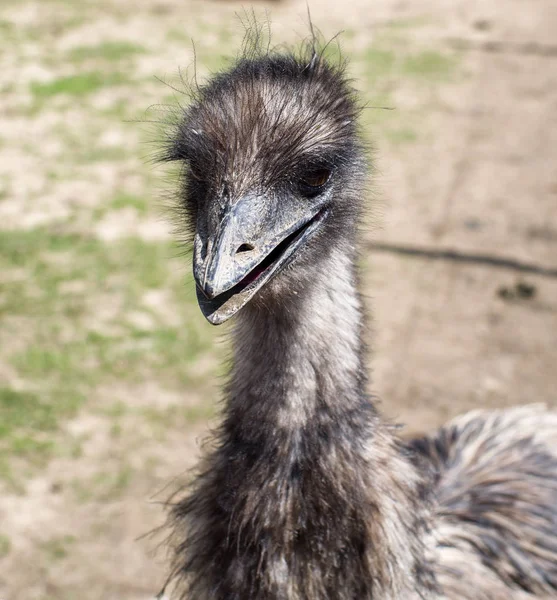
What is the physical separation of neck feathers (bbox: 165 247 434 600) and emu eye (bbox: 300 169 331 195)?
135mm

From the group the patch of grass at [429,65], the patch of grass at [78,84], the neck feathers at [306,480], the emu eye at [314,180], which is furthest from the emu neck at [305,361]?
the patch of grass at [429,65]

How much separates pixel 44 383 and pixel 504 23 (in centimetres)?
553

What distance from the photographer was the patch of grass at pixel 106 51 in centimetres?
677

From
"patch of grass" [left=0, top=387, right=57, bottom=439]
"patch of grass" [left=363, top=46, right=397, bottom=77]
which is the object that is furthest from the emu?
"patch of grass" [left=363, top=46, right=397, bottom=77]

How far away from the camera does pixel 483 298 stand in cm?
461

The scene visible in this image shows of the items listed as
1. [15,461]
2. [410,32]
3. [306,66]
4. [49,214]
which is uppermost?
[306,66]

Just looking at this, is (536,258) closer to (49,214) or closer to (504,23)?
(49,214)

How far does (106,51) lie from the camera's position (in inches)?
271

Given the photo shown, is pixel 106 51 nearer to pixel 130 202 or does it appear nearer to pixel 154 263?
pixel 130 202

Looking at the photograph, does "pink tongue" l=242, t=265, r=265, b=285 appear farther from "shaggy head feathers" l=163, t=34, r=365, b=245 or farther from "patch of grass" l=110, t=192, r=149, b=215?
"patch of grass" l=110, t=192, r=149, b=215

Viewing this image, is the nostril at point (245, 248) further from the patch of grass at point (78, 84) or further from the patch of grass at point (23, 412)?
the patch of grass at point (78, 84)

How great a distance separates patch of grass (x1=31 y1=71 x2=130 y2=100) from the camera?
6.22m

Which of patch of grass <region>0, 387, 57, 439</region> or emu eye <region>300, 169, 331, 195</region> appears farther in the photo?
patch of grass <region>0, 387, 57, 439</region>

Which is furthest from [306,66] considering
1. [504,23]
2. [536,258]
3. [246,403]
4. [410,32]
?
[504,23]
